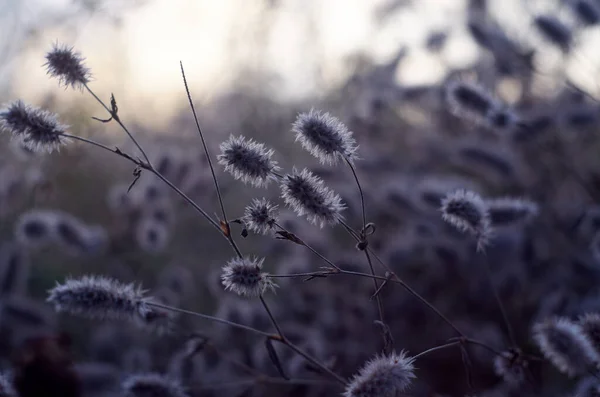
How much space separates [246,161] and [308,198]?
0.54 feet

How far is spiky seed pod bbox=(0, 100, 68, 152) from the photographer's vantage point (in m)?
1.39

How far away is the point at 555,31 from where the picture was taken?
2.38 metres

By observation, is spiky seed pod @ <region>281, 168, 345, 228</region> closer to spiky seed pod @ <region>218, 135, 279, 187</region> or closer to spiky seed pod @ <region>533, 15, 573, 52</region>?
spiky seed pod @ <region>218, 135, 279, 187</region>

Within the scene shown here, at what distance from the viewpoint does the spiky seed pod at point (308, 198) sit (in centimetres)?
138

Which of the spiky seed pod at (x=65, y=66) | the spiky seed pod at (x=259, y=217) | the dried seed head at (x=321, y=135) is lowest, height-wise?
the spiky seed pod at (x=259, y=217)

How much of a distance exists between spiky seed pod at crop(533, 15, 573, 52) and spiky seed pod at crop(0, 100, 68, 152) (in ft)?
6.26

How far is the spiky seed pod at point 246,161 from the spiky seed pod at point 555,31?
61.4 inches

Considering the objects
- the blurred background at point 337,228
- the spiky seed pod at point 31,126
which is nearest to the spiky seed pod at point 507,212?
the blurred background at point 337,228

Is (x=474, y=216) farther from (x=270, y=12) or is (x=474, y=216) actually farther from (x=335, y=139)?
(x=270, y=12)

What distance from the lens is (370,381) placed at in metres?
1.22

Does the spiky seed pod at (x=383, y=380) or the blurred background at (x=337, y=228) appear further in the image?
the blurred background at (x=337, y=228)

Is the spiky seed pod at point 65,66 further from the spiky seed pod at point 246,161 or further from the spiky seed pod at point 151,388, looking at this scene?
the spiky seed pod at point 151,388

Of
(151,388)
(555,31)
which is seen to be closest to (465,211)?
(151,388)

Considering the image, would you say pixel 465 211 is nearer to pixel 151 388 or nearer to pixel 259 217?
pixel 259 217
